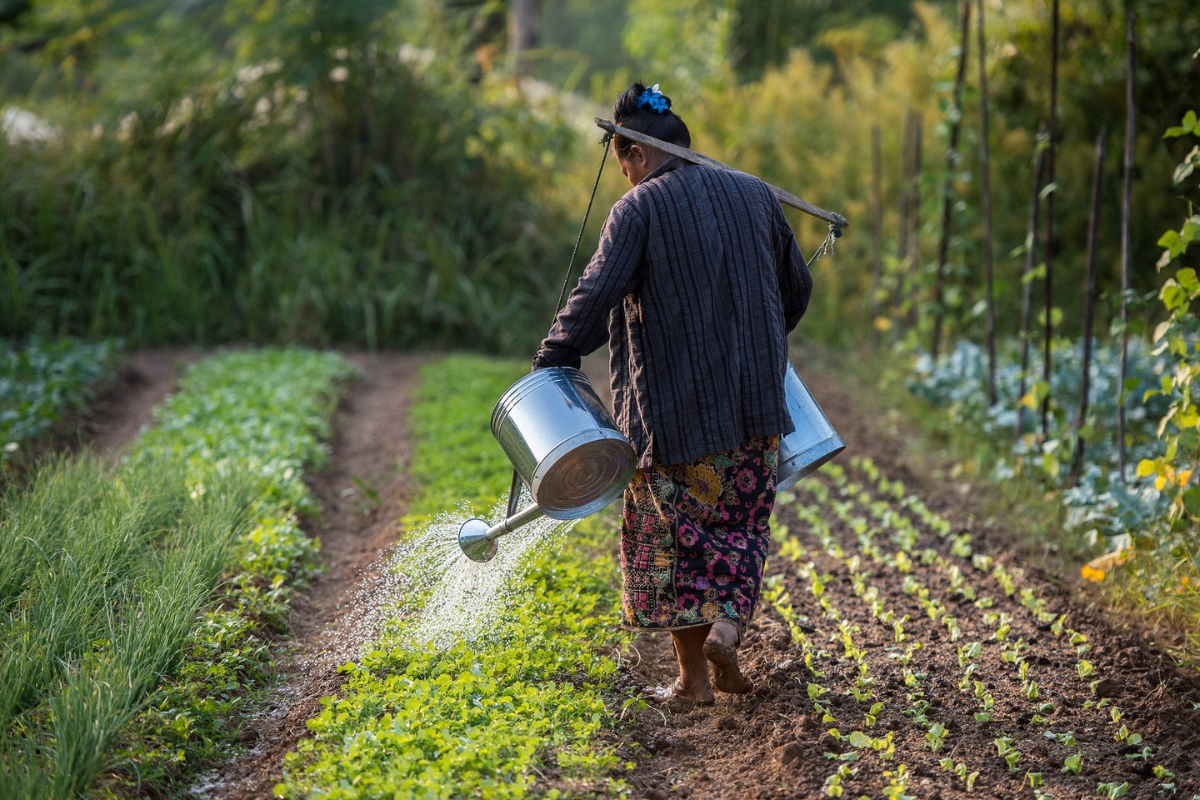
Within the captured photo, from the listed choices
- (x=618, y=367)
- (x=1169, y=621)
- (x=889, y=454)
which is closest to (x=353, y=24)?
(x=889, y=454)

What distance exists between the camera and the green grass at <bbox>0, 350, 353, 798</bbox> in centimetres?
250

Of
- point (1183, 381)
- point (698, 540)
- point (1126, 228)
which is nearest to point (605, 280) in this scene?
point (698, 540)

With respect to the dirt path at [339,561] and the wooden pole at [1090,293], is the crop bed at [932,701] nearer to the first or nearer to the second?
the wooden pole at [1090,293]

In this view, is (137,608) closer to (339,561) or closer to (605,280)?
(339,561)

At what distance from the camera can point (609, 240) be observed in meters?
2.90

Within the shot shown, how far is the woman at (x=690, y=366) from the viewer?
2.94 meters

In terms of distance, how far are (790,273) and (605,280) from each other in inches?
25.1

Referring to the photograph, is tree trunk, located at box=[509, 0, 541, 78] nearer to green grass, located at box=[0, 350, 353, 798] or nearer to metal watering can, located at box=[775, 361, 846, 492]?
green grass, located at box=[0, 350, 353, 798]

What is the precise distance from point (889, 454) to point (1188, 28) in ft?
12.3

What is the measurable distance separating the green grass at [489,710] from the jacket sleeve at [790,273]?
3.82 ft

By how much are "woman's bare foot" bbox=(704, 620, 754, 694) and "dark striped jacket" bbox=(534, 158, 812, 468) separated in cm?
48

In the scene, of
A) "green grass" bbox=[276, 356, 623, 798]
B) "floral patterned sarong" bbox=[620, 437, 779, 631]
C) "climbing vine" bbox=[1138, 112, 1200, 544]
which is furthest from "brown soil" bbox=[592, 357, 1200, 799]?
"climbing vine" bbox=[1138, 112, 1200, 544]

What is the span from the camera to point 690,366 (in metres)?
2.96

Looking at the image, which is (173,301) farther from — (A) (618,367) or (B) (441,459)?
(A) (618,367)
